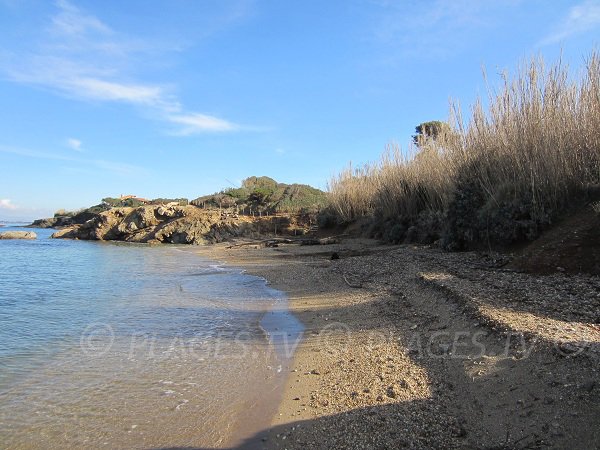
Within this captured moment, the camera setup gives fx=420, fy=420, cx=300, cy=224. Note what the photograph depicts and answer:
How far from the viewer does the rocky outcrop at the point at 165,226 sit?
1246 inches

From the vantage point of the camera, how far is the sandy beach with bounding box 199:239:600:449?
2.84 m

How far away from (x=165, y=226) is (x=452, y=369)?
3151cm

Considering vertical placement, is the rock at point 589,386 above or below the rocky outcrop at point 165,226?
below

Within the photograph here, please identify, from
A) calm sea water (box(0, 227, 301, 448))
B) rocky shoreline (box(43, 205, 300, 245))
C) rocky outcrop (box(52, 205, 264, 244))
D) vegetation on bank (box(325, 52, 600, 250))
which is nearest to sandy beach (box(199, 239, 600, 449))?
calm sea water (box(0, 227, 301, 448))

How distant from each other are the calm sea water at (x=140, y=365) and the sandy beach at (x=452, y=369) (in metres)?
0.46

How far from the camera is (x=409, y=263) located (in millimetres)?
10281

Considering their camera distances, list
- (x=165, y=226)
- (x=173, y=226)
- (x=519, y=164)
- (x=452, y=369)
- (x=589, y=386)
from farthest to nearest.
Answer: (x=165, y=226), (x=173, y=226), (x=519, y=164), (x=452, y=369), (x=589, y=386)

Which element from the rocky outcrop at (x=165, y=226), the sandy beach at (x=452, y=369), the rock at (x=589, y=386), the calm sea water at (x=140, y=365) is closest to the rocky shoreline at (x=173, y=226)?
the rocky outcrop at (x=165, y=226)

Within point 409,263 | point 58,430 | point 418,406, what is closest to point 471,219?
point 409,263

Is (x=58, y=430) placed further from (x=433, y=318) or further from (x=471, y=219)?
(x=471, y=219)

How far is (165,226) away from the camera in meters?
33.0

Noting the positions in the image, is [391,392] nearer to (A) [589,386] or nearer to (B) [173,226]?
(A) [589,386]

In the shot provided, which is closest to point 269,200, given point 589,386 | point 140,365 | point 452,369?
point 140,365

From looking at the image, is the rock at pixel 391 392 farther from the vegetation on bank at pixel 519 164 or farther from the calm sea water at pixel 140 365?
the vegetation on bank at pixel 519 164
